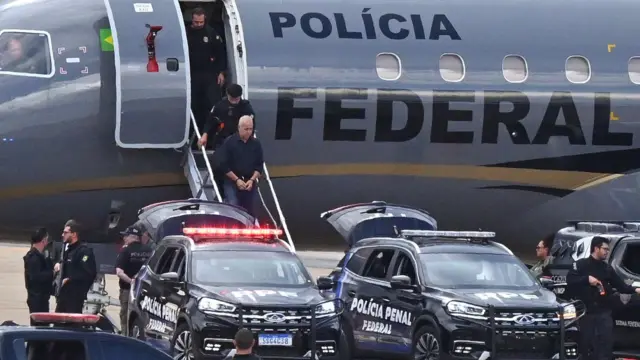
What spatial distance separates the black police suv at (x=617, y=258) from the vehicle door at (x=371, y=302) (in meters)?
2.12

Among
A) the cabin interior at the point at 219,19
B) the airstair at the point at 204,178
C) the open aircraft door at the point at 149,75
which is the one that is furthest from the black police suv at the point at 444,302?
the cabin interior at the point at 219,19

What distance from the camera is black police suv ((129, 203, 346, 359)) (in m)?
16.5

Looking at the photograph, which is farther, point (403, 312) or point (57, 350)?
point (403, 312)

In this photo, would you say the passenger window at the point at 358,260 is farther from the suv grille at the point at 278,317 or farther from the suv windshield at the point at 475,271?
the suv grille at the point at 278,317

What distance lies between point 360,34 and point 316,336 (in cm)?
661

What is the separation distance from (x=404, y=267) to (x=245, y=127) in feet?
9.97

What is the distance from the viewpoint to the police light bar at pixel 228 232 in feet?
60.1

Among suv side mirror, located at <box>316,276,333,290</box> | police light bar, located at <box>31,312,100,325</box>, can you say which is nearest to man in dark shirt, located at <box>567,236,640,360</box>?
suv side mirror, located at <box>316,276,333,290</box>

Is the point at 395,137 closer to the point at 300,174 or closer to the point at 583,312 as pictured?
the point at 300,174

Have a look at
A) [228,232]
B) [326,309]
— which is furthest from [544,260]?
[326,309]

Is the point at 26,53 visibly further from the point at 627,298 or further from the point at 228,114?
the point at 627,298

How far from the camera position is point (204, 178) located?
68.7ft

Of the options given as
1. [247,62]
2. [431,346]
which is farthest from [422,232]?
[247,62]

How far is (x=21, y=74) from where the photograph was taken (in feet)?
67.9
